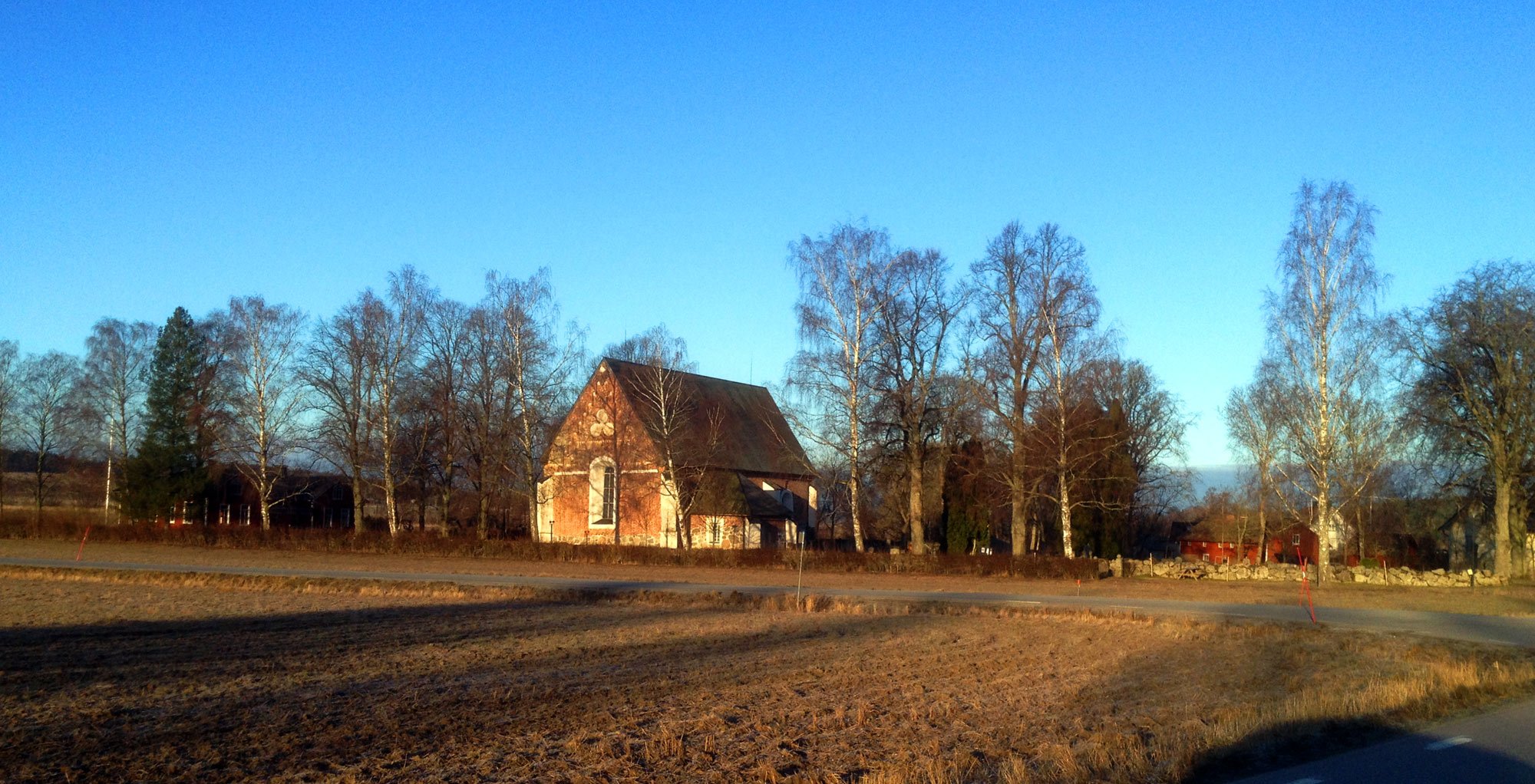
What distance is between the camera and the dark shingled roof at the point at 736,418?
54.6 metres

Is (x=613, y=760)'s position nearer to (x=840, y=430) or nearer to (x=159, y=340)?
(x=840, y=430)

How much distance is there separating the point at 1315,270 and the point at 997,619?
22.8 metres

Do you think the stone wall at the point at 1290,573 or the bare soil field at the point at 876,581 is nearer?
the bare soil field at the point at 876,581

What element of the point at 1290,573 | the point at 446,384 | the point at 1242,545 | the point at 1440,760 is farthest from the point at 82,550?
the point at 1242,545

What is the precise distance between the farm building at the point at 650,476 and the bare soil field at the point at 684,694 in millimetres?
27923

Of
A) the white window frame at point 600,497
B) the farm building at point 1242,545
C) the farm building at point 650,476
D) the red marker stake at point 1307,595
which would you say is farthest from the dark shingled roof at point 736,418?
the farm building at point 1242,545

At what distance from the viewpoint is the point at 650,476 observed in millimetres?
52500

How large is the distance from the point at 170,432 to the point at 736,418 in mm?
31760

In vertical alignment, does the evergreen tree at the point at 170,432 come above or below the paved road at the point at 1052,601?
above

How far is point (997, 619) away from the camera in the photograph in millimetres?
23109

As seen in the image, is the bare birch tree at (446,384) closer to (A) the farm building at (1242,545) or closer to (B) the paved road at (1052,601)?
(B) the paved road at (1052,601)

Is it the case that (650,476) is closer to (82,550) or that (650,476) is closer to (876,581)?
(876,581)

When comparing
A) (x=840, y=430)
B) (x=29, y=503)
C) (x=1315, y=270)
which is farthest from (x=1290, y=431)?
(x=29, y=503)

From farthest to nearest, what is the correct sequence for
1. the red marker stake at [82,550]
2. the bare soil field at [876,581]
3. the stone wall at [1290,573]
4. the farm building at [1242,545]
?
the farm building at [1242,545]
the stone wall at [1290,573]
the red marker stake at [82,550]
the bare soil field at [876,581]
